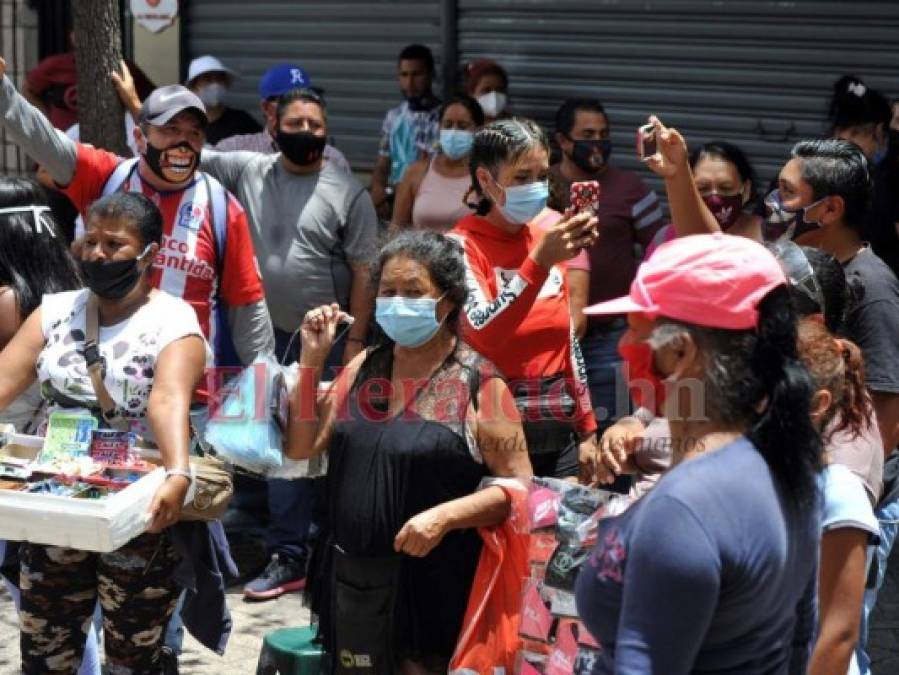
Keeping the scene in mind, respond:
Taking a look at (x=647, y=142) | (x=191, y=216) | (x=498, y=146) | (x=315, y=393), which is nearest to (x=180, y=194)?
(x=191, y=216)

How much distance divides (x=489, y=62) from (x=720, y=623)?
21.0 feet

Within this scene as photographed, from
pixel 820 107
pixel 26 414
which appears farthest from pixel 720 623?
pixel 820 107

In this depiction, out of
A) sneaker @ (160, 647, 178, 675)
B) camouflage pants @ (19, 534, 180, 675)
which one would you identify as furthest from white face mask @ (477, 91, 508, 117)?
camouflage pants @ (19, 534, 180, 675)

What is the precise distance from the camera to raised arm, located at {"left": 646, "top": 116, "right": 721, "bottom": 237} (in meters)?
4.54

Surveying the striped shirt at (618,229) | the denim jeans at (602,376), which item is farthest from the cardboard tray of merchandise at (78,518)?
the striped shirt at (618,229)

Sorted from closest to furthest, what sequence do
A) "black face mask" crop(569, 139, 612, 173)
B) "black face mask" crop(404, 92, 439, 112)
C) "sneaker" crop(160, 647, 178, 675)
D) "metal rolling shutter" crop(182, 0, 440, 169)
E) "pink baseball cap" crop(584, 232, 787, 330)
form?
"pink baseball cap" crop(584, 232, 787, 330)
"sneaker" crop(160, 647, 178, 675)
"black face mask" crop(569, 139, 612, 173)
"black face mask" crop(404, 92, 439, 112)
"metal rolling shutter" crop(182, 0, 440, 169)

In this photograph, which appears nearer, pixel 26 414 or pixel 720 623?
pixel 720 623

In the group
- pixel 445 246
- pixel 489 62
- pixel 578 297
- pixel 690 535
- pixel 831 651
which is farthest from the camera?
pixel 489 62

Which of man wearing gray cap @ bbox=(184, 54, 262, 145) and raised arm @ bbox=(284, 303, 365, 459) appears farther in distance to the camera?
man wearing gray cap @ bbox=(184, 54, 262, 145)

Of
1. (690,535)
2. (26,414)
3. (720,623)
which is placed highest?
(690,535)

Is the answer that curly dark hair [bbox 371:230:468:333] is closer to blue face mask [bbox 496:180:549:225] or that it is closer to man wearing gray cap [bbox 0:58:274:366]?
blue face mask [bbox 496:180:549:225]

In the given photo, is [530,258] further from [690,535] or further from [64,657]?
[690,535]

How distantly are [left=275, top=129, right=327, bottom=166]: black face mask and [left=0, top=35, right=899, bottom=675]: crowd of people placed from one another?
0.4 inches

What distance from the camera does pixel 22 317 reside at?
16.2ft
